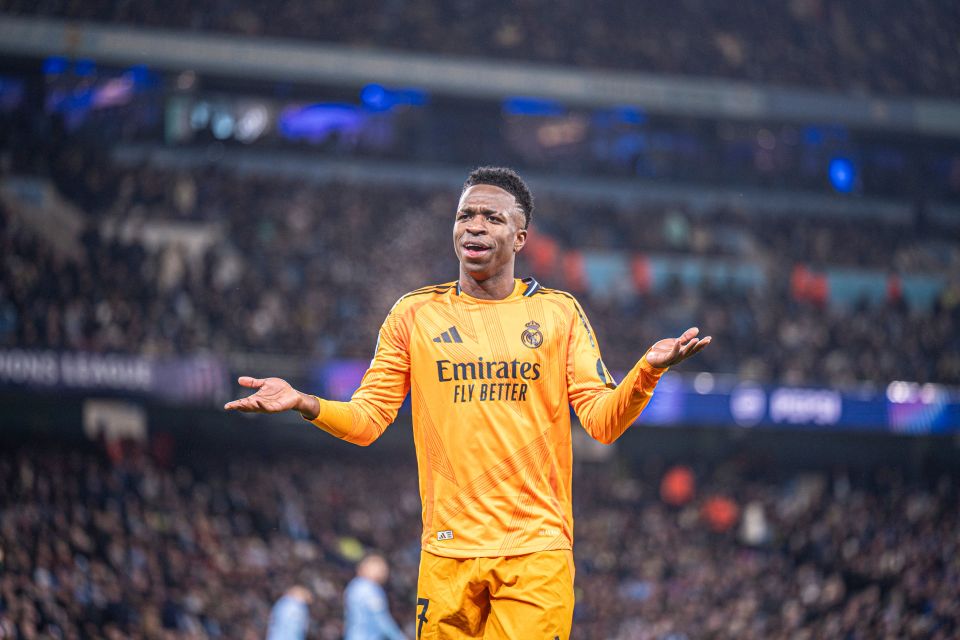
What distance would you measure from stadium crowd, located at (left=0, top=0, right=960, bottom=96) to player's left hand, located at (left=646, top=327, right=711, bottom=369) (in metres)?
21.6

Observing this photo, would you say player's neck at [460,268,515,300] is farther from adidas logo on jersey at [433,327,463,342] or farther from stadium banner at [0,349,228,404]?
stadium banner at [0,349,228,404]

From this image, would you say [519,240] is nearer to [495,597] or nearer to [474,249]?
[474,249]

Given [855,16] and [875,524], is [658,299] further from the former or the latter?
[855,16]

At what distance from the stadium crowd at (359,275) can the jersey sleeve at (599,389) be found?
14.9m

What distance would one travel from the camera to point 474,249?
4211mm

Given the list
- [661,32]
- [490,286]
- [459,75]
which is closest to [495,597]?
[490,286]

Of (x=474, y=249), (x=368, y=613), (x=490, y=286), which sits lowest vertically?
(x=368, y=613)

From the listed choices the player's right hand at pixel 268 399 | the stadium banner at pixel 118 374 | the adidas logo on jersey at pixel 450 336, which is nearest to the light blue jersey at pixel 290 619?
the adidas logo on jersey at pixel 450 336

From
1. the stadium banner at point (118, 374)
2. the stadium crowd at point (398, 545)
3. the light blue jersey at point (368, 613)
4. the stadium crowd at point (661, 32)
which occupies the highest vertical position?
the stadium crowd at point (661, 32)

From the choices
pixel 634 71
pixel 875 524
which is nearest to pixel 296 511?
pixel 875 524

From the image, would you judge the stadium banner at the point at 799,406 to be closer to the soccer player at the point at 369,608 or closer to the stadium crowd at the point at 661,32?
the stadium crowd at the point at 661,32

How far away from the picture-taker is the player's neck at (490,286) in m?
4.33

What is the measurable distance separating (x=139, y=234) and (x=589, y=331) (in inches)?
727

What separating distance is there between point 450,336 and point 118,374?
14710 mm
